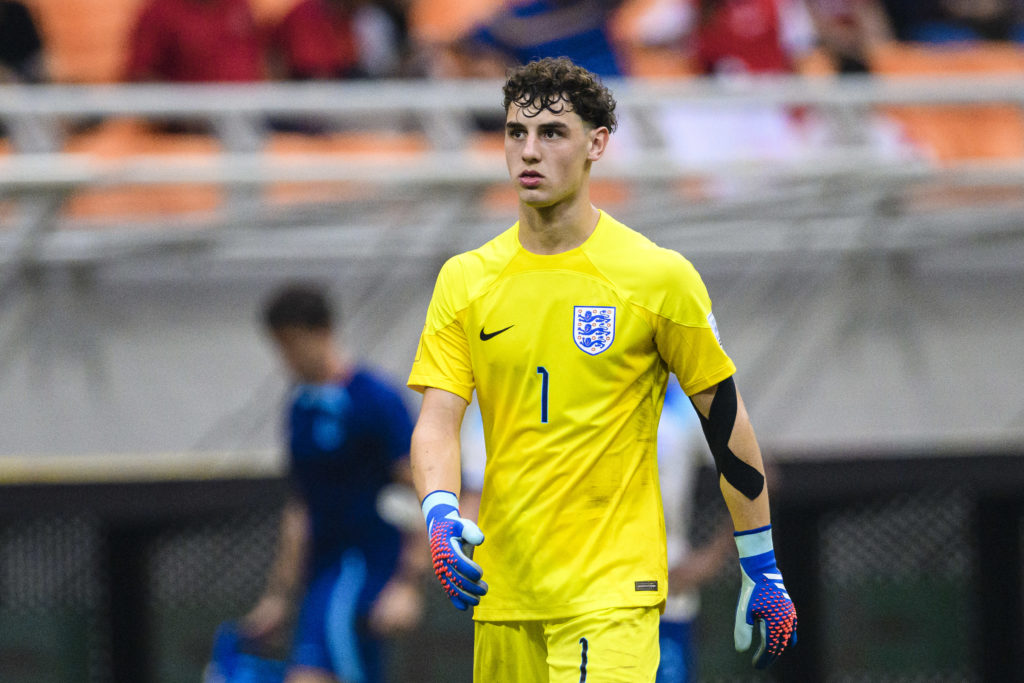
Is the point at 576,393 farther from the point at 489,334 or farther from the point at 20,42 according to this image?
the point at 20,42

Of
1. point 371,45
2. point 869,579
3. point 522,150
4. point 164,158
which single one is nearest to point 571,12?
point 371,45

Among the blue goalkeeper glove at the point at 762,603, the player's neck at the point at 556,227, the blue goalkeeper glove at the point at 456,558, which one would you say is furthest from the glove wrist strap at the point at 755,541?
the player's neck at the point at 556,227

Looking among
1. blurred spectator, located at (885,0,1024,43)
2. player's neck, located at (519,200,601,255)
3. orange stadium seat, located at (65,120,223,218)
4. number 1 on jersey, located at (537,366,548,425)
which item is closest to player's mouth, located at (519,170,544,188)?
player's neck, located at (519,200,601,255)

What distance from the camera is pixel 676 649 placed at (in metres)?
5.75

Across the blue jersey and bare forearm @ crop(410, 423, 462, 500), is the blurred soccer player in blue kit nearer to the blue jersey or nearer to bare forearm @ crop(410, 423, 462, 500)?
the blue jersey

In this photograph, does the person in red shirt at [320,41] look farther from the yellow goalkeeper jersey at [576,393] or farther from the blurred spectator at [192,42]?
the yellow goalkeeper jersey at [576,393]

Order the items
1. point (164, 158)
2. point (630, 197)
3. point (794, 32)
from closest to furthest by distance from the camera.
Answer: point (164, 158) < point (630, 197) < point (794, 32)

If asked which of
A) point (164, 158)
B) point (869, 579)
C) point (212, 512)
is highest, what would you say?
point (164, 158)

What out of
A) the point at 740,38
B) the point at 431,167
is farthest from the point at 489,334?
the point at 740,38

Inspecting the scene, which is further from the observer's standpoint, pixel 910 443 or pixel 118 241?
pixel 910 443

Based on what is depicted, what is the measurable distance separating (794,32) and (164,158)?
3.90m

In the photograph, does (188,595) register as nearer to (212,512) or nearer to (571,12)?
(212,512)

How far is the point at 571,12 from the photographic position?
754cm

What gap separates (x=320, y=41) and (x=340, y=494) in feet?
10.8
